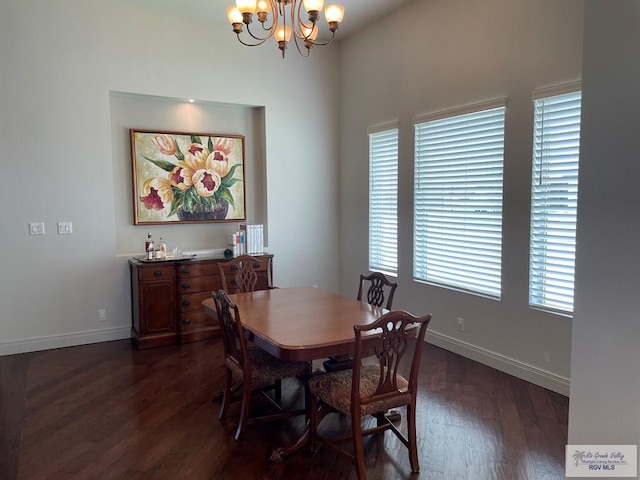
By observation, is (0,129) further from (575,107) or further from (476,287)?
(575,107)

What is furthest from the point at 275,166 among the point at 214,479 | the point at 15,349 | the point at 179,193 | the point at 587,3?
the point at 587,3

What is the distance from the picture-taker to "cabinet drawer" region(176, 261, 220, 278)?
15.5 ft

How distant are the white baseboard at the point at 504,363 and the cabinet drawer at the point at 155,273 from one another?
273 cm

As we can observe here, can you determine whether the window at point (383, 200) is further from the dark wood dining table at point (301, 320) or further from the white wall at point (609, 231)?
the white wall at point (609, 231)

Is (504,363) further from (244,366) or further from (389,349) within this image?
(244,366)

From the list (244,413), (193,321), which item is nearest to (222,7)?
(193,321)

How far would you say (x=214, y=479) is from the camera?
2.45 metres

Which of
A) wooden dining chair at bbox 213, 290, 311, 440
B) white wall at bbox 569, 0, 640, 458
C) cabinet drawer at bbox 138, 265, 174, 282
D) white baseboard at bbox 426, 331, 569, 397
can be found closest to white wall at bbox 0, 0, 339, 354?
cabinet drawer at bbox 138, 265, 174, 282

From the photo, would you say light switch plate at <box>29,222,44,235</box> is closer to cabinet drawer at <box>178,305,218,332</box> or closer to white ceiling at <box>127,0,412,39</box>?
cabinet drawer at <box>178,305,218,332</box>

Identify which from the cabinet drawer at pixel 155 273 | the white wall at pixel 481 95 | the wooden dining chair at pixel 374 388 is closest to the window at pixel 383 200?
the white wall at pixel 481 95

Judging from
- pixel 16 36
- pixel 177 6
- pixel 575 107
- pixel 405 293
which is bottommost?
pixel 405 293

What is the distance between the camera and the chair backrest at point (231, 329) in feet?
8.89

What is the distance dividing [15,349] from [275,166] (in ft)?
10.9

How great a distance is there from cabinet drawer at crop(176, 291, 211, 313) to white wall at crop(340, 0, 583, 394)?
2019 mm
